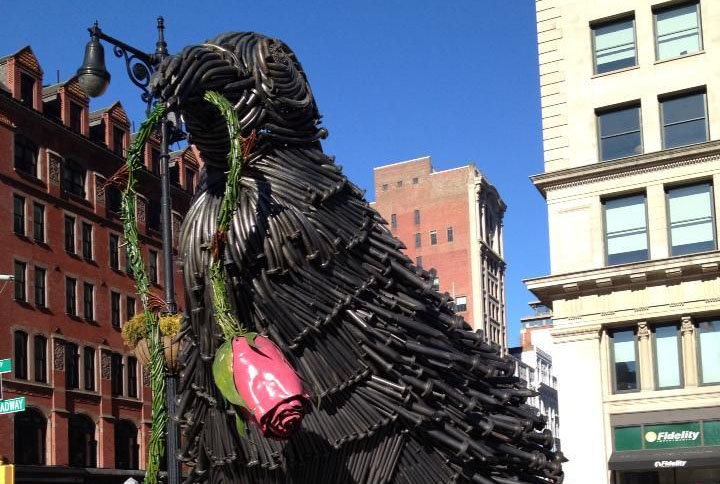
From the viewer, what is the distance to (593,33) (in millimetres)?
32438

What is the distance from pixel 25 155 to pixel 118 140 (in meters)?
8.82

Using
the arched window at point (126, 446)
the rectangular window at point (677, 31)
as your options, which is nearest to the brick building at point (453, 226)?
the arched window at point (126, 446)

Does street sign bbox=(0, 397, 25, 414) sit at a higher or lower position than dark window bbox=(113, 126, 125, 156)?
lower

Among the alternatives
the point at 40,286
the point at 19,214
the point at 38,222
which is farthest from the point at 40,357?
the point at 19,214

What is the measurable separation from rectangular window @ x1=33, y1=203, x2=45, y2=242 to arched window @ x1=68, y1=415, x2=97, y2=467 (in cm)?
799

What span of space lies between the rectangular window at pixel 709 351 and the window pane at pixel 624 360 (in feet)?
6.36

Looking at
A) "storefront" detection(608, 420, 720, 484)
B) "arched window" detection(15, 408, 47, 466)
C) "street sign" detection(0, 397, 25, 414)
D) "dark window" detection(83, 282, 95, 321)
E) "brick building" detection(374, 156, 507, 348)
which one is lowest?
"storefront" detection(608, 420, 720, 484)

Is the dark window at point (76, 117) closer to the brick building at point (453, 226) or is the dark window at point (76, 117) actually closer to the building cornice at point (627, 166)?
the building cornice at point (627, 166)

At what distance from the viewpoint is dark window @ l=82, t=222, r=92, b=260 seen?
48.5 metres

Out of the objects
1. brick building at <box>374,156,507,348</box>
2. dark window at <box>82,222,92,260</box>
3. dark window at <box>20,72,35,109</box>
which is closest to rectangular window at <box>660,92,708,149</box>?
dark window at <box>20,72,35,109</box>

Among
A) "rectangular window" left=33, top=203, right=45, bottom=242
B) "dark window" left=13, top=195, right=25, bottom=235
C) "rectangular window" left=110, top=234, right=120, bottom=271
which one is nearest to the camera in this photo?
"dark window" left=13, top=195, right=25, bottom=235

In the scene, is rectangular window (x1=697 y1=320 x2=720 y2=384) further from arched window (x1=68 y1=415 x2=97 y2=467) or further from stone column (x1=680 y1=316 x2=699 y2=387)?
arched window (x1=68 y1=415 x2=97 y2=467)

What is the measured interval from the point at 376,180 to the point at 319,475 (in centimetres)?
10479

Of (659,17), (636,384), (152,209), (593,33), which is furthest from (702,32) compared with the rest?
(152,209)
